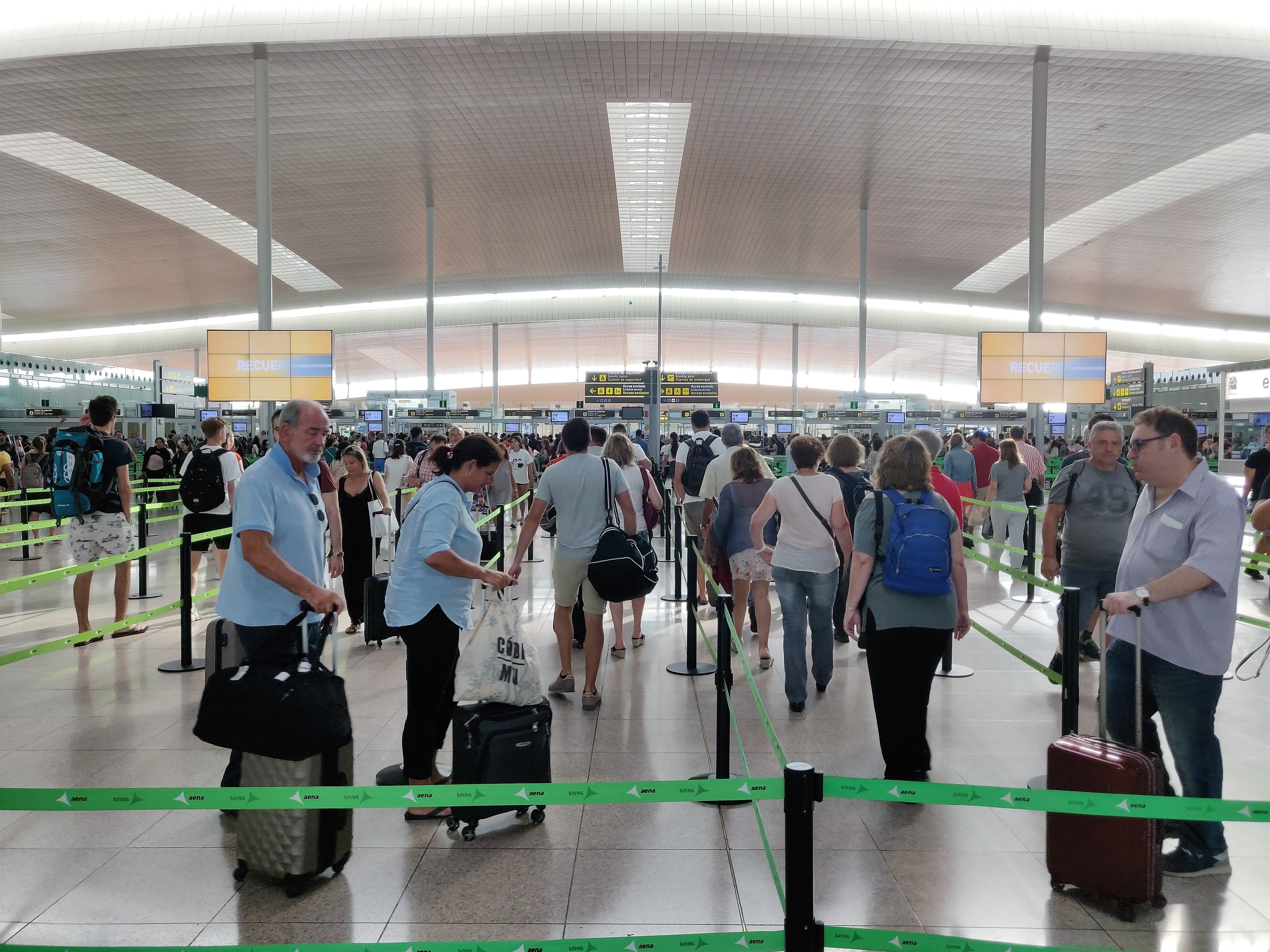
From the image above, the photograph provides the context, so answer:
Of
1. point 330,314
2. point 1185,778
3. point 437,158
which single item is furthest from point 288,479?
point 330,314

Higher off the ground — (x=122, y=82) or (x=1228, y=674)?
(x=122, y=82)

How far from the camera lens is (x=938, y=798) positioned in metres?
2.36

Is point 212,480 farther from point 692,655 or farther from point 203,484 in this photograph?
point 692,655

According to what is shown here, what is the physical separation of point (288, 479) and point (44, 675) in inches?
167

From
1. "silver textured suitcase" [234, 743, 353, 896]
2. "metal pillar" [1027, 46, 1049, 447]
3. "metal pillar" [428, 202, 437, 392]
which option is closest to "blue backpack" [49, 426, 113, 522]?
"silver textured suitcase" [234, 743, 353, 896]

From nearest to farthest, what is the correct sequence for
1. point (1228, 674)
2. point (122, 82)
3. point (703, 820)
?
point (703, 820) < point (1228, 674) < point (122, 82)

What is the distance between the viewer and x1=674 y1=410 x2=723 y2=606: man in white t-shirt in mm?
9781

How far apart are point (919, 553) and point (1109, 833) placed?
54.2 inches

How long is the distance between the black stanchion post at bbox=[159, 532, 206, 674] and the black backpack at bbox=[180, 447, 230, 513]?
1.27 m

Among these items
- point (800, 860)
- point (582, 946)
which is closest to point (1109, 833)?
point (800, 860)

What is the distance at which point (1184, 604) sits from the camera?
3406 millimetres

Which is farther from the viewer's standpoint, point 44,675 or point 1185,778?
point 44,675

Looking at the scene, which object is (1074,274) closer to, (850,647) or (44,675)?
(850,647)

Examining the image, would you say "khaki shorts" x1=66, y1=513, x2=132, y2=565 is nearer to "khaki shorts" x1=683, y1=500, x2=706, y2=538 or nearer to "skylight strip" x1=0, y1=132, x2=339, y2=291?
"khaki shorts" x1=683, y1=500, x2=706, y2=538
